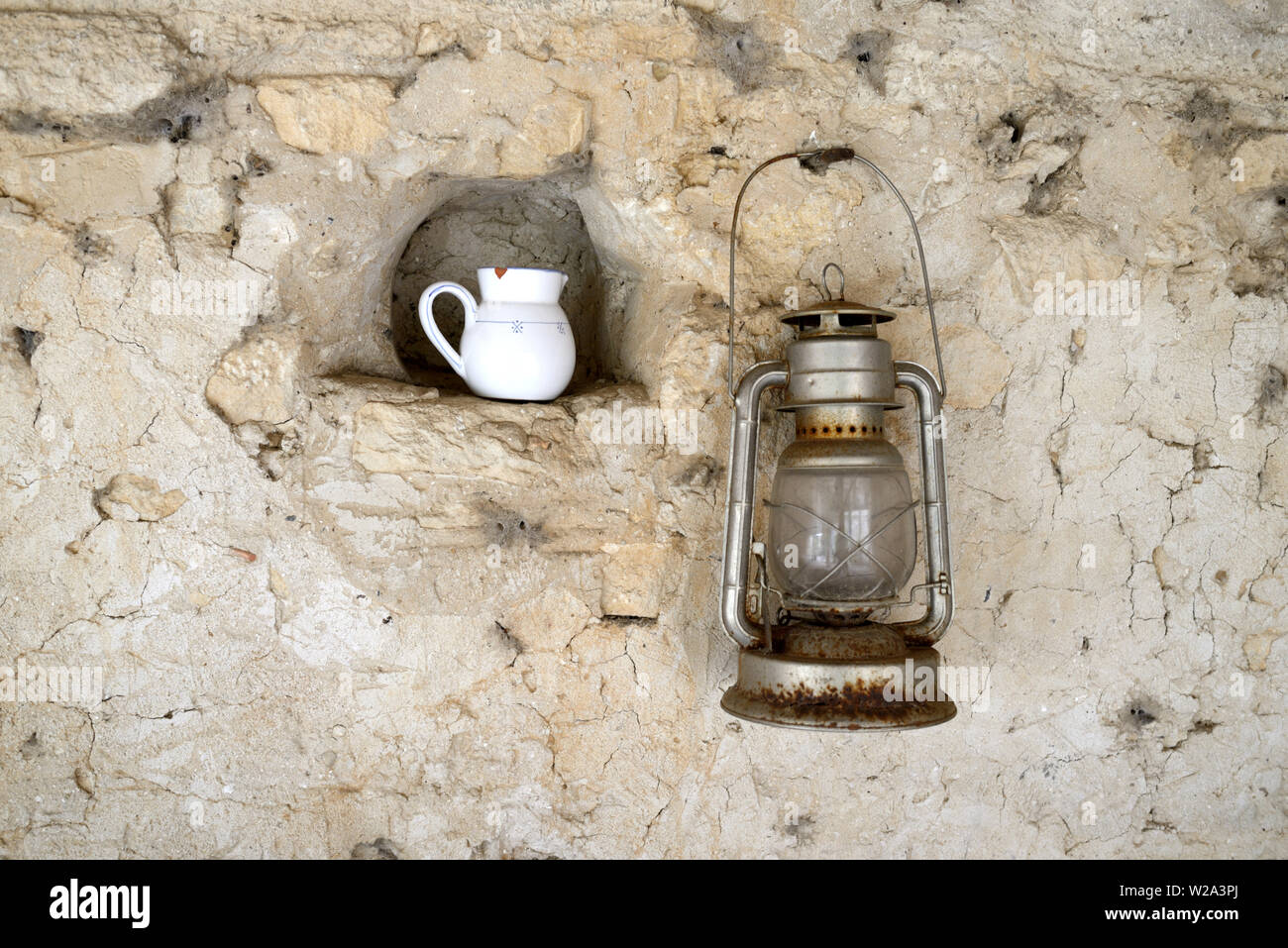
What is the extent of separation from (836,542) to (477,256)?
38.0 inches

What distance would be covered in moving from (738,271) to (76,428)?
118 cm

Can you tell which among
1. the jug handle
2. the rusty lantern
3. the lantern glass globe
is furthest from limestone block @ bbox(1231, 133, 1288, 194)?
the jug handle

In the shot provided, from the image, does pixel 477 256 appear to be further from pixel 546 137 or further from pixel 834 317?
pixel 834 317

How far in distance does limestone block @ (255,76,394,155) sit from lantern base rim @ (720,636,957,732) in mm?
1129

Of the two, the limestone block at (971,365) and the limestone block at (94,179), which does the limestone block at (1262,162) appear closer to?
the limestone block at (971,365)

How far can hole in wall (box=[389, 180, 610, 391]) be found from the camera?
206 cm

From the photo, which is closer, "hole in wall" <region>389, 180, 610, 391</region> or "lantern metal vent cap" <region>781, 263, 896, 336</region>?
"lantern metal vent cap" <region>781, 263, 896, 336</region>

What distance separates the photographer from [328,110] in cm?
174

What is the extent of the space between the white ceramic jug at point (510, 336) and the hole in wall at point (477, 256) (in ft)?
0.61

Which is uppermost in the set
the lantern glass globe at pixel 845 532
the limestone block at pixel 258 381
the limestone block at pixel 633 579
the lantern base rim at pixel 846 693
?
the limestone block at pixel 258 381

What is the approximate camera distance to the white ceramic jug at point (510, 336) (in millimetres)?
1822

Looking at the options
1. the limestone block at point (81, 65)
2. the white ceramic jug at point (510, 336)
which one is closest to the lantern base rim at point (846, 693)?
the white ceramic jug at point (510, 336)

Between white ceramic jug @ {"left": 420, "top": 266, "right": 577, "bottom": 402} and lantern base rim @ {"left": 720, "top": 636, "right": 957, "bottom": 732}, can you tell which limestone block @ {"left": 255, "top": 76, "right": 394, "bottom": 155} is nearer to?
white ceramic jug @ {"left": 420, "top": 266, "right": 577, "bottom": 402}

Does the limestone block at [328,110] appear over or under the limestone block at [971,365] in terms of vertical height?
over
